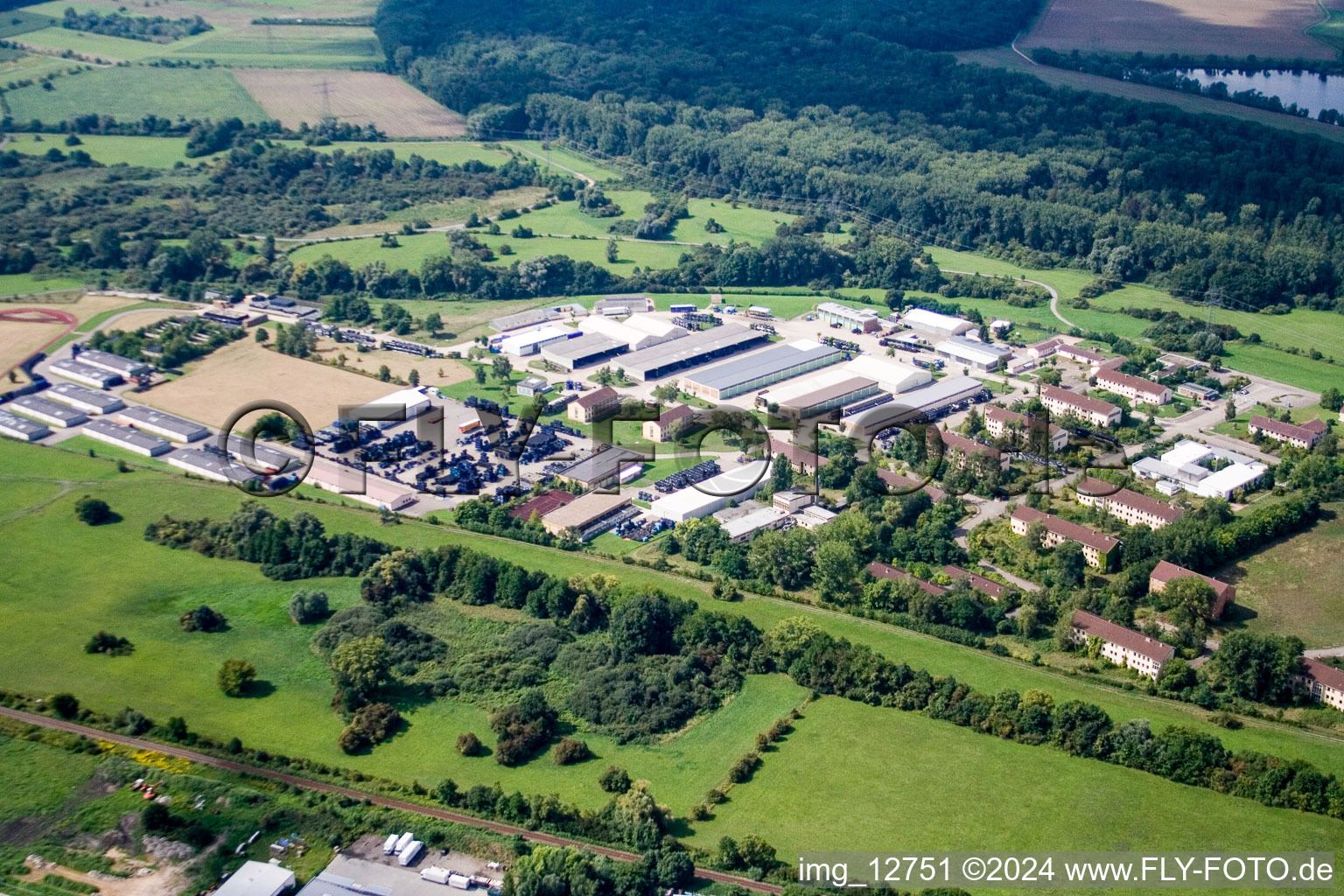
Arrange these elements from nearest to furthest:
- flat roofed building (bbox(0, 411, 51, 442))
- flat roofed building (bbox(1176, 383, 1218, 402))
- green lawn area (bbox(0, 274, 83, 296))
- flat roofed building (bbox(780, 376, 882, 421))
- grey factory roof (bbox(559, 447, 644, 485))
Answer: grey factory roof (bbox(559, 447, 644, 485))
flat roofed building (bbox(0, 411, 51, 442))
flat roofed building (bbox(780, 376, 882, 421))
flat roofed building (bbox(1176, 383, 1218, 402))
green lawn area (bbox(0, 274, 83, 296))

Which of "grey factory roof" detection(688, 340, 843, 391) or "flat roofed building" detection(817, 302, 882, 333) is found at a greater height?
"flat roofed building" detection(817, 302, 882, 333)

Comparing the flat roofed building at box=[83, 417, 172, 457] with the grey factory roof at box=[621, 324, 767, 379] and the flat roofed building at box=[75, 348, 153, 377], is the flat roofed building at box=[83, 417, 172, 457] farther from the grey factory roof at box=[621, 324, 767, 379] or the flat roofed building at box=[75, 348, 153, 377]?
the grey factory roof at box=[621, 324, 767, 379]

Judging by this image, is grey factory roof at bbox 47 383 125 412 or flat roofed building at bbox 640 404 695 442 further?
grey factory roof at bbox 47 383 125 412

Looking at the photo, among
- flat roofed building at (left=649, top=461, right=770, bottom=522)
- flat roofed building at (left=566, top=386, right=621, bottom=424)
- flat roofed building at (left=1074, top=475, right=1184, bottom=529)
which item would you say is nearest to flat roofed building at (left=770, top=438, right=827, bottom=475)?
flat roofed building at (left=649, top=461, right=770, bottom=522)

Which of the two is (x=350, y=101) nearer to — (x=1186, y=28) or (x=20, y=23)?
(x=20, y=23)

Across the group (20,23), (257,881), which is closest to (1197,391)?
(257,881)

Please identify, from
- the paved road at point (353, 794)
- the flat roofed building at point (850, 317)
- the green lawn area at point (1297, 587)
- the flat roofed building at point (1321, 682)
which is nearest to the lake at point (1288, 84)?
the flat roofed building at point (850, 317)

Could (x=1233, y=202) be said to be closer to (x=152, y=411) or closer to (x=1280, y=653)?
(x=1280, y=653)

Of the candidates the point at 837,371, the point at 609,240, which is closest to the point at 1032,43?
the point at 609,240
